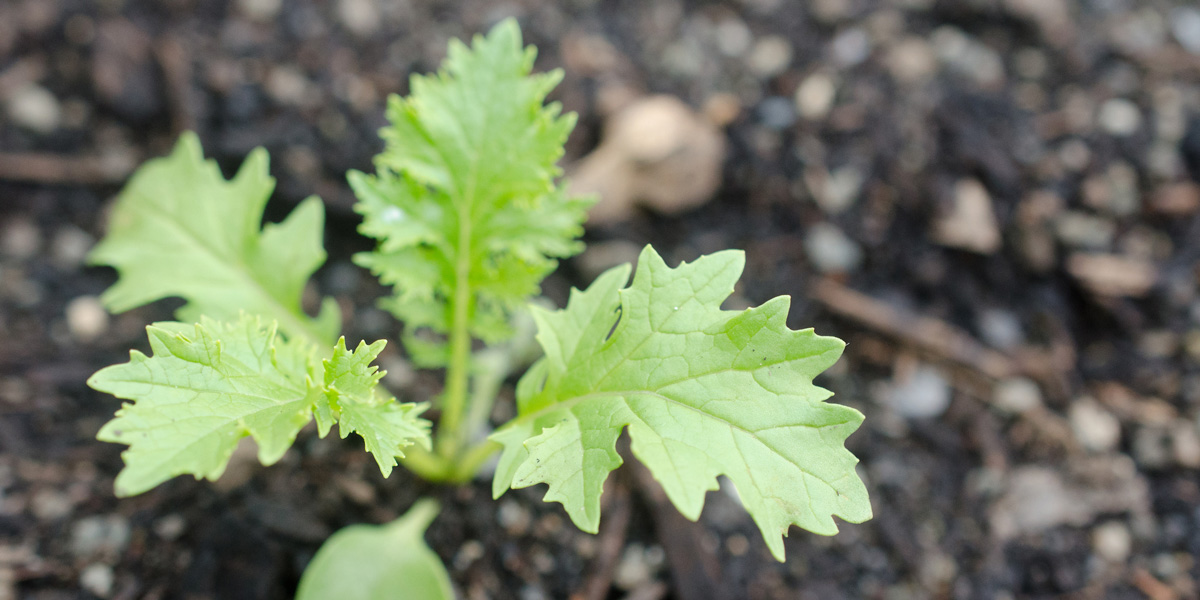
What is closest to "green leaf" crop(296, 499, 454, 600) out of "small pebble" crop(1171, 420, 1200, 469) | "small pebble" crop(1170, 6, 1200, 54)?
"small pebble" crop(1171, 420, 1200, 469)

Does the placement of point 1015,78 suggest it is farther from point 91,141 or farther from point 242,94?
point 91,141

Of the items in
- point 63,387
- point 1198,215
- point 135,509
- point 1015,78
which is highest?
point 63,387

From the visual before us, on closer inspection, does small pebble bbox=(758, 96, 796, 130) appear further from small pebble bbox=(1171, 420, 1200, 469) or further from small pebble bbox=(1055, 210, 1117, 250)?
small pebble bbox=(1171, 420, 1200, 469)

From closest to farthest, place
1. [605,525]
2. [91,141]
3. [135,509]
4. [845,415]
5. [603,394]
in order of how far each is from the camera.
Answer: [845,415]
[603,394]
[135,509]
[605,525]
[91,141]

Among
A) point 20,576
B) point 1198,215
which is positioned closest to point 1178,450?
point 1198,215

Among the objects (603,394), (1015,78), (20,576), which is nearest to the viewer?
(603,394)

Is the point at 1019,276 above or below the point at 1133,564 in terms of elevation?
above

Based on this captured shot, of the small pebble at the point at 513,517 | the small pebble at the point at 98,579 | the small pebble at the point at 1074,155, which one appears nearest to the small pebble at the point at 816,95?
the small pebble at the point at 1074,155

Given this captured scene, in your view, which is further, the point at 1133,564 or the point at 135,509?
the point at 1133,564
